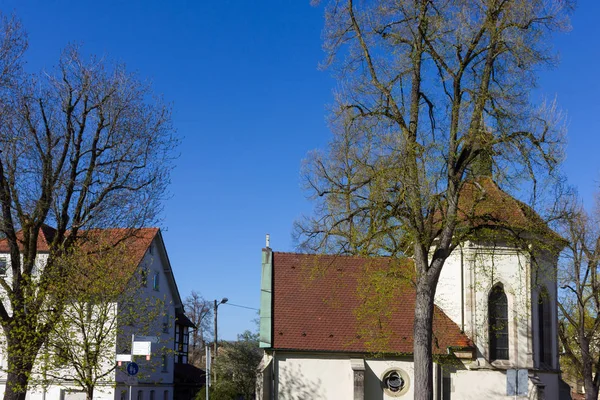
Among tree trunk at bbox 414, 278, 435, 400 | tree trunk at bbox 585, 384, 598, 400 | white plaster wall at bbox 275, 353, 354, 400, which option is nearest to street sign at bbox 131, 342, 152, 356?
tree trunk at bbox 414, 278, 435, 400

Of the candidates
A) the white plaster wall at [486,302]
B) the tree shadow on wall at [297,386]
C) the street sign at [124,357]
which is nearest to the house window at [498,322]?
the white plaster wall at [486,302]

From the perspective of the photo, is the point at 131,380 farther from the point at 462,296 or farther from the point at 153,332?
the point at 153,332

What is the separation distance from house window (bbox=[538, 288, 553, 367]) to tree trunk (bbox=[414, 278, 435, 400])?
12317mm

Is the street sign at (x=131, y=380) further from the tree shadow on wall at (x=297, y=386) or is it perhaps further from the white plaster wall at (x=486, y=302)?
the white plaster wall at (x=486, y=302)

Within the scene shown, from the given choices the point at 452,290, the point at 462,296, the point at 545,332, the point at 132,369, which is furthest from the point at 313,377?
the point at 132,369

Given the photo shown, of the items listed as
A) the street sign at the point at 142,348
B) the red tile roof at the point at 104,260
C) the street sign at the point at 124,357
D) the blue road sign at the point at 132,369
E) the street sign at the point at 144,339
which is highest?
the red tile roof at the point at 104,260

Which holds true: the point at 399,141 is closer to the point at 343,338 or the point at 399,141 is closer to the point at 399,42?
the point at 399,42

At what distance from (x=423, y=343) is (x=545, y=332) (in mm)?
13054

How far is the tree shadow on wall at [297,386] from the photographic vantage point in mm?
28562

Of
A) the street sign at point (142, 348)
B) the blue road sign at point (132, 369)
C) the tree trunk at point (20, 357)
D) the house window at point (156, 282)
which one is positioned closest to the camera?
the blue road sign at point (132, 369)

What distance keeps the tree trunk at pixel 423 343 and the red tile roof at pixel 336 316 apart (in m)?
6.38

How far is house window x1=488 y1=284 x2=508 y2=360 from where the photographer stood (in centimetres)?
2930

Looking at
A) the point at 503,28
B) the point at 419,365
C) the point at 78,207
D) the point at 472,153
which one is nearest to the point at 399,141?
the point at 472,153

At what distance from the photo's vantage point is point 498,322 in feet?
96.9
